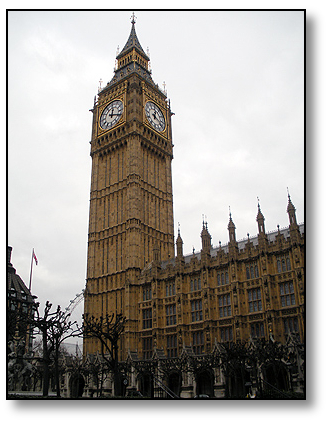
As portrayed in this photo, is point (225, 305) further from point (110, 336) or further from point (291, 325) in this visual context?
point (110, 336)

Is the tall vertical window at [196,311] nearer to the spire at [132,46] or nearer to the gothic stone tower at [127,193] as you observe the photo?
the gothic stone tower at [127,193]

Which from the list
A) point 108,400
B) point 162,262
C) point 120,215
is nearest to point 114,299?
point 162,262

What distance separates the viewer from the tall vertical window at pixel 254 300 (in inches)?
1919

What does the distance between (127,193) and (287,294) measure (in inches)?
1275

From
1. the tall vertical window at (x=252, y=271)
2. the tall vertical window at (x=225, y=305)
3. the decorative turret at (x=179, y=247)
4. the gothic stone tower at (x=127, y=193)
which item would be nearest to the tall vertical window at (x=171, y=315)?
the gothic stone tower at (x=127, y=193)

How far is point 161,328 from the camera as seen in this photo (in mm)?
56094

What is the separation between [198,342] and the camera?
5253 centimetres

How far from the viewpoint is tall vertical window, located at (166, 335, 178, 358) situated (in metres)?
54.0

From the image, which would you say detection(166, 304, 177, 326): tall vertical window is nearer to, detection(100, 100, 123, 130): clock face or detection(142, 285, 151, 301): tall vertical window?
detection(142, 285, 151, 301): tall vertical window

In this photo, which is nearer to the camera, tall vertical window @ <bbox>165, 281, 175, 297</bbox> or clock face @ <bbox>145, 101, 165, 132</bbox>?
tall vertical window @ <bbox>165, 281, 175, 297</bbox>

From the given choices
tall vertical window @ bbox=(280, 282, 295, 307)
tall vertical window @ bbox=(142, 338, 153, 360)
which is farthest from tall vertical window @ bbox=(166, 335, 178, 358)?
tall vertical window @ bbox=(280, 282, 295, 307)

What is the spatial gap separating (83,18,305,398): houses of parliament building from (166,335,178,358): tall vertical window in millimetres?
167

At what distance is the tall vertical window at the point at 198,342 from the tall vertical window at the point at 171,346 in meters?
2.85

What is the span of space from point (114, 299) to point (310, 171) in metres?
48.7
